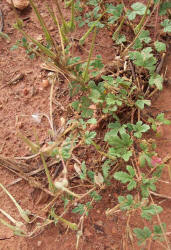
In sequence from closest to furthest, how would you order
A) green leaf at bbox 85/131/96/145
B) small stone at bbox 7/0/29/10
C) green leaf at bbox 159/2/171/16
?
1. green leaf at bbox 85/131/96/145
2. green leaf at bbox 159/2/171/16
3. small stone at bbox 7/0/29/10

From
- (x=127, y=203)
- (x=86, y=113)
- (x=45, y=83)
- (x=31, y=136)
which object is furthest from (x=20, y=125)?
(x=127, y=203)

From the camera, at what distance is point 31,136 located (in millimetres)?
1564

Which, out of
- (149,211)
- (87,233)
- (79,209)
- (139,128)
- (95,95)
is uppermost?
(95,95)

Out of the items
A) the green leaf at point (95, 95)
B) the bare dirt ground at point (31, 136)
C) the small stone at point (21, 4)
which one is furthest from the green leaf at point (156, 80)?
the small stone at point (21, 4)

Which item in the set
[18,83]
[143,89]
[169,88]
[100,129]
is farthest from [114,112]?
[18,83]

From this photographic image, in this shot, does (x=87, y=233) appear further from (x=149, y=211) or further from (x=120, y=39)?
(x=120, y=39)

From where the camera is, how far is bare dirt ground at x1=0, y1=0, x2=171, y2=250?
4.29ft

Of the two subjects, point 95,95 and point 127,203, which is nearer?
point 127,203

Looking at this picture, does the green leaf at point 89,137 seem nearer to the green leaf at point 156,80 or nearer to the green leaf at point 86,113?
the green leaf at point 86,113

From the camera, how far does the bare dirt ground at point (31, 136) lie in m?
1.31

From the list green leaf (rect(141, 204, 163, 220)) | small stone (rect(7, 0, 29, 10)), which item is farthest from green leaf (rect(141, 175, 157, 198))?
small stone (rect(7, 0, 29, 10))

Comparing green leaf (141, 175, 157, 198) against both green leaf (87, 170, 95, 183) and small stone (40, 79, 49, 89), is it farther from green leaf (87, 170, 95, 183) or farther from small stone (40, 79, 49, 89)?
small stone (40, 79, 49, 89)

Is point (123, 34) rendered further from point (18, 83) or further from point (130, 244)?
point (130, 244)

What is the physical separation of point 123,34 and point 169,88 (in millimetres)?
464
